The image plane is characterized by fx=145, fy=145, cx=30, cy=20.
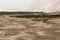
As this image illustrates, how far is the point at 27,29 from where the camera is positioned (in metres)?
1.32

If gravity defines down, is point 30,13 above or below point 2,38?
above

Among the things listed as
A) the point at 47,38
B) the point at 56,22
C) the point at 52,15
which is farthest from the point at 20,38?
the point at 52,15

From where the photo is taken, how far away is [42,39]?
1148 mm

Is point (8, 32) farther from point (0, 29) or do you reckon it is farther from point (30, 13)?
point (30, 13)

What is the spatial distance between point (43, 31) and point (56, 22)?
248 millimetres

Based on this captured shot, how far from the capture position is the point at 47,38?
1160 mm

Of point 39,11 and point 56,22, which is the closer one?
point 56,22

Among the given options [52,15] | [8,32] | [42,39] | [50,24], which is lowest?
[42,39]

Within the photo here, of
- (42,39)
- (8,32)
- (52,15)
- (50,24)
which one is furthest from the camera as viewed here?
(52,15)

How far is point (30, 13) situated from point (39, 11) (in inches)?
4.1

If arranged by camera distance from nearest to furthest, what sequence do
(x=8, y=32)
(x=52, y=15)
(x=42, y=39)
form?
(x=42, y=39) → (x=8, y=32) → (x=52, y=15)

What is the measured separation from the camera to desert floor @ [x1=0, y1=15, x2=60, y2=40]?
3.87 feet

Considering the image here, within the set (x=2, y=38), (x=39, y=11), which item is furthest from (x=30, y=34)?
(x=39, y=11)

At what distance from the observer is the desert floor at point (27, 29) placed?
118 centimetres
